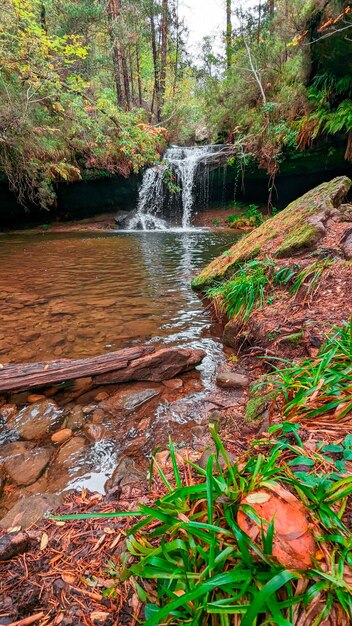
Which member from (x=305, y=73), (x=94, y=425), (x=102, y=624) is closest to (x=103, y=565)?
(x=102, y=624)

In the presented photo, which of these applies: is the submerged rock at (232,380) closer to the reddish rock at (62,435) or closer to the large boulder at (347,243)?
the reddish rock at (62,435)

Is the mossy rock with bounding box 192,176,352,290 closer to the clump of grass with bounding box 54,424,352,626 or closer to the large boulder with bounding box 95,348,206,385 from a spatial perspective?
the large boulder with bounding box 95,348,206,385

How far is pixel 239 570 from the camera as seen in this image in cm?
76

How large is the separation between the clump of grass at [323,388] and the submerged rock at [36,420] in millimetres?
1544

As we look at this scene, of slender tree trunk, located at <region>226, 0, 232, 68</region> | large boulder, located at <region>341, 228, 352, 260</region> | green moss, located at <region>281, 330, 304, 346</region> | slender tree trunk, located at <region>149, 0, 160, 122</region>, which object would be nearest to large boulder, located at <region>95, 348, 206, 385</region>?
green moss, located at <region>281, 330, 304, 346</region>

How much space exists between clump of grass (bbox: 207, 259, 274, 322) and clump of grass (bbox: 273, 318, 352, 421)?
1.39m

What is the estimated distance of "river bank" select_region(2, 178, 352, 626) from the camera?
88 centimetres

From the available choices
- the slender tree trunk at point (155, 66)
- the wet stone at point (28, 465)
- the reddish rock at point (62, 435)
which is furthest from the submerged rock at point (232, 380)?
the slender tree trunk at point (155, 66)

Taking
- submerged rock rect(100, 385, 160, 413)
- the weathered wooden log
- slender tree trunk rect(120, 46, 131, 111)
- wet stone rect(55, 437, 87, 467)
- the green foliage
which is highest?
slender tree trunk rect(120, 46, 131, 111)

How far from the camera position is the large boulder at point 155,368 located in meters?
2.49

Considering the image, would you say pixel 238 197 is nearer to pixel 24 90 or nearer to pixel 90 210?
pixel 90 210

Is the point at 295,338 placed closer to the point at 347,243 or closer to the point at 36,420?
the point at 347,243

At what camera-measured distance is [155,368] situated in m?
2.57

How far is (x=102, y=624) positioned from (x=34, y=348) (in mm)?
2585
